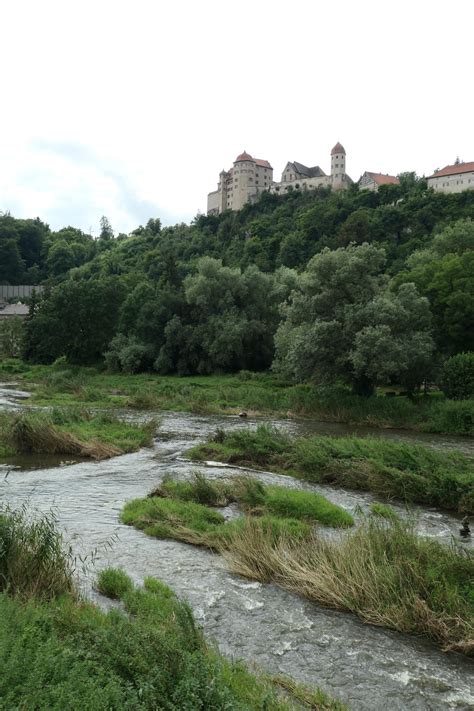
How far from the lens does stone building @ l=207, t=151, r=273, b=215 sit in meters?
173

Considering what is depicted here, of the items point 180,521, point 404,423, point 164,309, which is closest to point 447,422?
point 404,423

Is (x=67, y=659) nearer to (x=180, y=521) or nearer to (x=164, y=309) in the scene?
(x=180, y=521)

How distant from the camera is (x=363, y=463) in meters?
21.5

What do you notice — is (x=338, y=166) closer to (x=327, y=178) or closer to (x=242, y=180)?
(x=327, y=178)

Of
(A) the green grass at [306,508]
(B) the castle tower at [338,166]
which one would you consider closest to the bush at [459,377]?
(A) the green grass at [306,508]

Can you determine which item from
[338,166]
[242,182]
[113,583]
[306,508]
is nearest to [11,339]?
[306,508]

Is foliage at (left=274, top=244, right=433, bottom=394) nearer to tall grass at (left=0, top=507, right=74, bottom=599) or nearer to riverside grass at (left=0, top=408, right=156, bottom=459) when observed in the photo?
riverside grass at (left=0, top=408, right=156, bottom=459)

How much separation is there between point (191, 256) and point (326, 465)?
122484 mm

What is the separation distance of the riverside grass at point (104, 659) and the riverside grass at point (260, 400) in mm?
28458

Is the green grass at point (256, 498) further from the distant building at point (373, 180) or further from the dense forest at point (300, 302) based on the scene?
the distant building at point (373, 180)

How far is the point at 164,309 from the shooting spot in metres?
69.0

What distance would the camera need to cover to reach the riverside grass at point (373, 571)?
1041cm

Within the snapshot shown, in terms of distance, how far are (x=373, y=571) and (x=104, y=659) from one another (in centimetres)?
575

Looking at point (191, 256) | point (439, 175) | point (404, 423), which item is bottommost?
point (404, 423)
